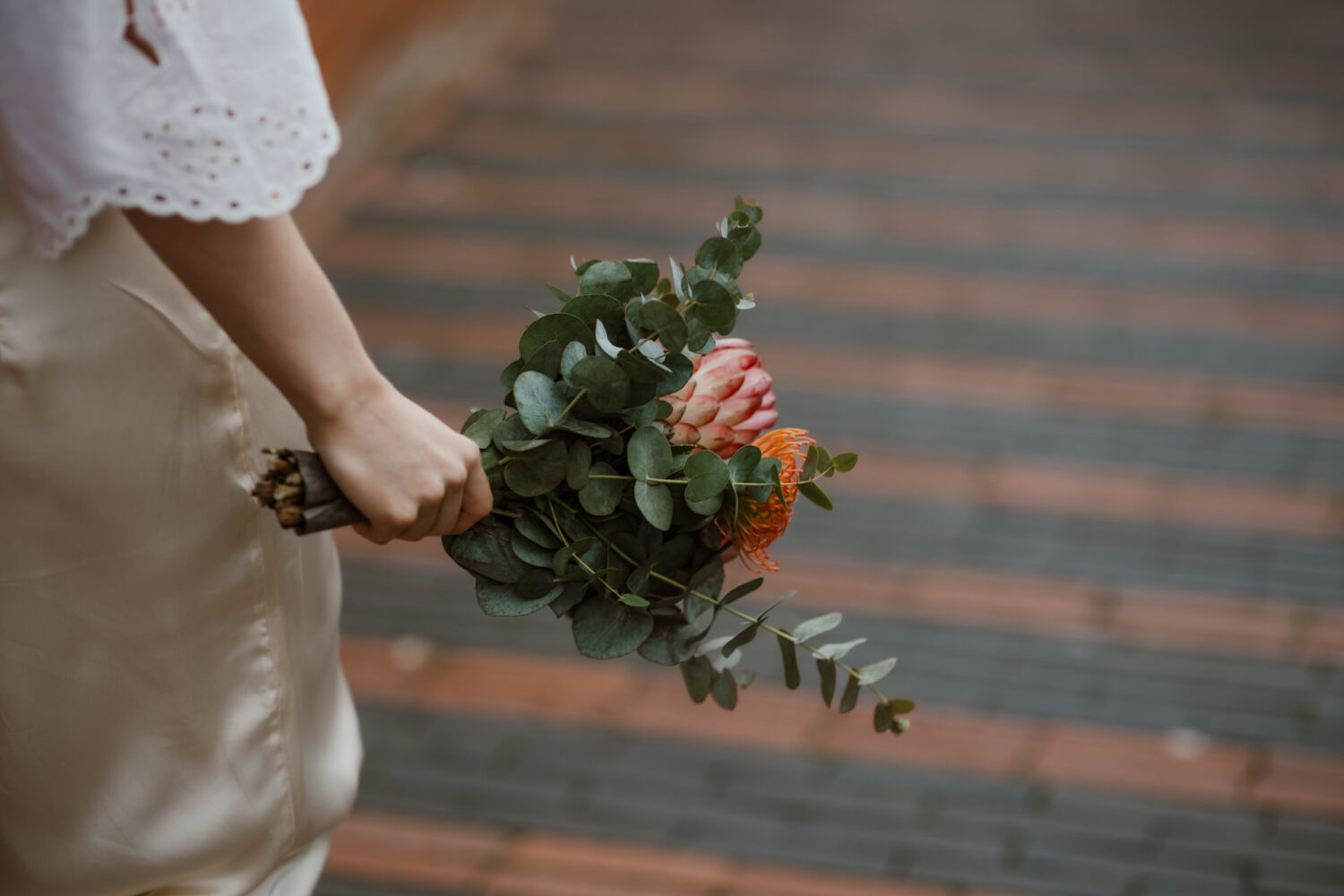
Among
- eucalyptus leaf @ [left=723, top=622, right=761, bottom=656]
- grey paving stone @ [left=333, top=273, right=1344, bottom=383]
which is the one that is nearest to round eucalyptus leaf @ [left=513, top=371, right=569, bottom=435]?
eucalyptus leaf @ [left=723, top=622, right=761, bottom=656]

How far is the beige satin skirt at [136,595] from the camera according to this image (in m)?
0.85

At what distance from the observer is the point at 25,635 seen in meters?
0.90

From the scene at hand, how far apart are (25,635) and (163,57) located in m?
0.40

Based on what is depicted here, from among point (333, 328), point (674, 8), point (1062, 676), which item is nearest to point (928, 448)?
point (1062, 676)

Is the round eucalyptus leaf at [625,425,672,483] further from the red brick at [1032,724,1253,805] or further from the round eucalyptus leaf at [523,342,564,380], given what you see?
the red brick at [1032,724,1253,805]

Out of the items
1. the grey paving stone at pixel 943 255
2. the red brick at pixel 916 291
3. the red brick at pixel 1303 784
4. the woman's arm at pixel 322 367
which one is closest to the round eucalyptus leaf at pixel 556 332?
the woman's arm at pixel 322 367

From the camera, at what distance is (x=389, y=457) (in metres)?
0.85

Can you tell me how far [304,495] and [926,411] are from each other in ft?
8.33

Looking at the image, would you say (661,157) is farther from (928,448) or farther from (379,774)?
(379,774)

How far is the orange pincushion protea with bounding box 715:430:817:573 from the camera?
97cm

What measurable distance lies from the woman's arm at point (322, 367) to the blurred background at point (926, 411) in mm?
1387

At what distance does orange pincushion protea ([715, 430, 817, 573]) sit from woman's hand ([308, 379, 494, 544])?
22 centimetres

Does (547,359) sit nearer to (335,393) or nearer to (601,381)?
(601,381)

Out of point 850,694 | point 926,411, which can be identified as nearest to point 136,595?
point 850,694
